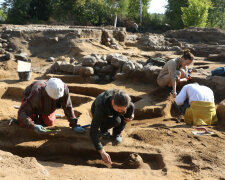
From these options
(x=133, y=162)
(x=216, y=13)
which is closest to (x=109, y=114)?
(x=133, y=162)

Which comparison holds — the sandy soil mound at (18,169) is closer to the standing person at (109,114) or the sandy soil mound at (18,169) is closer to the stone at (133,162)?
the standing person at (109,114)

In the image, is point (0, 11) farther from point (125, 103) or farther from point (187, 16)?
point (125, 103)

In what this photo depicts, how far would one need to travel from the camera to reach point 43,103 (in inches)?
132

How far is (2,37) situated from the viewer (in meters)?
10.1

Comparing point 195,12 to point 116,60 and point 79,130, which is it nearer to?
point 116,60

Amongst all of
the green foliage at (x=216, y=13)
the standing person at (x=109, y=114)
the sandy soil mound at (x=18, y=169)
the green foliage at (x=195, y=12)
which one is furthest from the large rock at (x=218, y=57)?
the green foliage at (x=216, y=13)

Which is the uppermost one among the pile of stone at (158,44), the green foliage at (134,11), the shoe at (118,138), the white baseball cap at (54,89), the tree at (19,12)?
the green foliage at (134,11)

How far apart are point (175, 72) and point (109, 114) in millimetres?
2388

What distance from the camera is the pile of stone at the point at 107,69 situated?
244 inches

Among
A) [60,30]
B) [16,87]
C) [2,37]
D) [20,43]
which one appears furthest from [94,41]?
[16,87]

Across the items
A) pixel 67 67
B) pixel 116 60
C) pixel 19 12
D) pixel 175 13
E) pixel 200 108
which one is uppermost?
pixel 175 13

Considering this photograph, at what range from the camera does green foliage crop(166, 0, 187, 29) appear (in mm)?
24391

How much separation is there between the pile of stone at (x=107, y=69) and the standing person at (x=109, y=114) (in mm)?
2960

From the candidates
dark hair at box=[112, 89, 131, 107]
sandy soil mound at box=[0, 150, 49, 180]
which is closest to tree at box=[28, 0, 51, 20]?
sandy soil mound at box=[0, 150, 49, 180]
